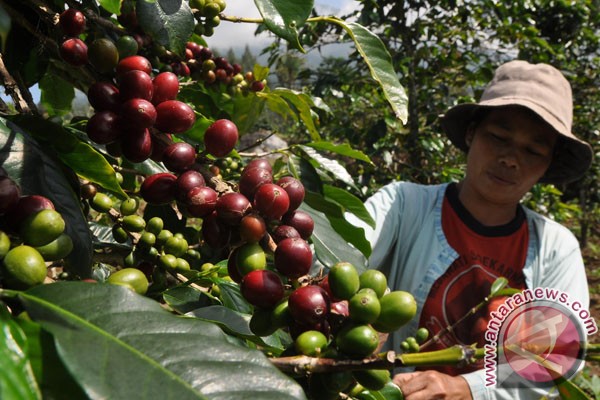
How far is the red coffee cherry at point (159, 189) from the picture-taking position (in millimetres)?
Answer: 715

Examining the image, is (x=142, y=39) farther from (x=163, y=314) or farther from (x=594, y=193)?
(x=594, y=193)

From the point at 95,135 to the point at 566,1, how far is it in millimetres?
6430

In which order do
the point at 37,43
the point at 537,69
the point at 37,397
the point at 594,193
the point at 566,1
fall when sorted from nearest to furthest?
1. the point at 37,397
2. the point at 37,43
3. the point at 537,69
4. the point at 566,1
5. the point at 594,193

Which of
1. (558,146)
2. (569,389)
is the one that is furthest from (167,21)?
(558,146)

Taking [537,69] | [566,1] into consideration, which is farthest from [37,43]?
[566,1]

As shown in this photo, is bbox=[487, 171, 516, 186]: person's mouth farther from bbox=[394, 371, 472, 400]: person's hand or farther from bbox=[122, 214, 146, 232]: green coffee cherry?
bbox=[122, 214, 146, 232]: green coffee cherry

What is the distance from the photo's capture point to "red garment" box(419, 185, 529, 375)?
7.10 ft

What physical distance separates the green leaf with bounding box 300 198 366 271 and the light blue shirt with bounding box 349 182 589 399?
3.60ft

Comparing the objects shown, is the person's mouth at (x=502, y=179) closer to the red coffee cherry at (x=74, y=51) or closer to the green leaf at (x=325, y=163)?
the green leaf at (x=325, y=163)

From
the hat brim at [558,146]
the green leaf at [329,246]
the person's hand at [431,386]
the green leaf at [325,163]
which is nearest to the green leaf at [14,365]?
the green leaf at [329,246]

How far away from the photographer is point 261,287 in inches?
23.3

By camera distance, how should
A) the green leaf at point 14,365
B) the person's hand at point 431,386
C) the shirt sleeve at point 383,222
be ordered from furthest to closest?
the shirt sleeve at point 383,222 → the person's hand at point 431,386 → the green leaf at point 14,365

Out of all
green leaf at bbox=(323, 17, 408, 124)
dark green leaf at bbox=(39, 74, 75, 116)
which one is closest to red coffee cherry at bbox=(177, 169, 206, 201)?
green leaf at bbox=(323, 17, 408, 124)

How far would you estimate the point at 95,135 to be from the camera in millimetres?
691
